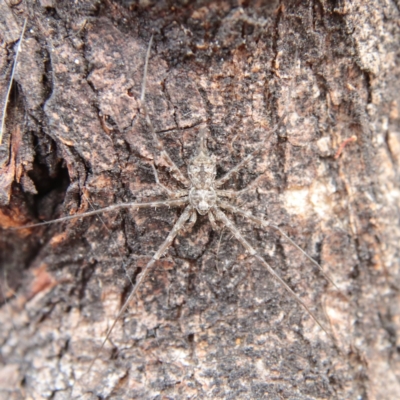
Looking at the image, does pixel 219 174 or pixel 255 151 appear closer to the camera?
pixel 255 151

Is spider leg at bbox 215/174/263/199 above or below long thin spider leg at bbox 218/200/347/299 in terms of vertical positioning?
above

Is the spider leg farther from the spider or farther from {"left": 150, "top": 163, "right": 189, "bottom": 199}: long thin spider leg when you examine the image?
{"left": 150, "top": 163, "right": 189, "bottom": 199}: long thin spider leg

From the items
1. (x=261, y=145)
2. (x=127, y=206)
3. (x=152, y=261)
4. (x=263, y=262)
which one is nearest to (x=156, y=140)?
(x=127, y=206)

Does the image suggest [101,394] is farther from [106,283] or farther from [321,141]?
[321,141]

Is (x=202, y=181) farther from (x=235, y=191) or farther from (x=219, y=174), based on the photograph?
(x=235, y=191)

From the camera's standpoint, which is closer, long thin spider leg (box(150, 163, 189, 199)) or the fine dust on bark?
the fine dust on bark

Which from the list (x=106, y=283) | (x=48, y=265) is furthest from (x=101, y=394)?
(x=48, y=265)

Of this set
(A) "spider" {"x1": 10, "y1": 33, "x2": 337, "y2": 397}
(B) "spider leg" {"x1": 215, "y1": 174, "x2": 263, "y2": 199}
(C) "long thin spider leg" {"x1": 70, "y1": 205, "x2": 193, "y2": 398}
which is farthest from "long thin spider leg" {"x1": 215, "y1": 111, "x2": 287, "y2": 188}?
(C) "long thin spider leg" {"x1": 70, "y1": 205, "x2": 193, "y2": 398}
